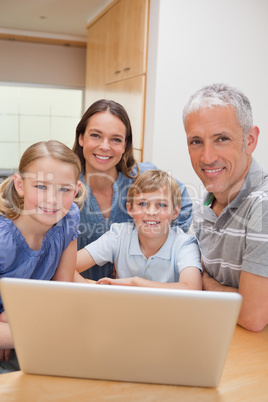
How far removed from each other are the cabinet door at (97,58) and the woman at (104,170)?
2628mm

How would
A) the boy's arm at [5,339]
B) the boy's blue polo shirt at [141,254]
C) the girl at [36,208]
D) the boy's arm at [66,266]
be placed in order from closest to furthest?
the boy's arm at [5,339] → the girl at [36,208] → the boy's arm at [66,266] → the boy's blue polo shirt at [141,254]

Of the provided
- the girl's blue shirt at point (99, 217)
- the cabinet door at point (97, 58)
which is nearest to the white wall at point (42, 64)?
the cabinet door at point (97, 58)

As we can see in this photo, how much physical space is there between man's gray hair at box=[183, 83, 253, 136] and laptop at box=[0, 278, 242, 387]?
2.38 ft

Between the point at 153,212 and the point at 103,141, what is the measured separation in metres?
0.51

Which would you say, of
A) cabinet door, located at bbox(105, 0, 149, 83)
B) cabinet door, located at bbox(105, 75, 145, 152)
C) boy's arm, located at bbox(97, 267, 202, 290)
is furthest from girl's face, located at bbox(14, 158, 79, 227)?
cabinet door, located at bbox(105, 0, 149, 83)

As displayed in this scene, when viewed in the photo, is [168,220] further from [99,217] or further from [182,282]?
[99,217]

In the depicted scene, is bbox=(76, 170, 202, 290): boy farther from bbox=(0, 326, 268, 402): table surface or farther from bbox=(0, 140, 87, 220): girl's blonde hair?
bbox=(0, 326, 268, 402): table surface

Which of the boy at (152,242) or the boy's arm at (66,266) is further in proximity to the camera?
the boy at (152,242)

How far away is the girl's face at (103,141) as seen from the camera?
1.90 meters

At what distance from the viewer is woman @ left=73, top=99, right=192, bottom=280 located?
1902 mm

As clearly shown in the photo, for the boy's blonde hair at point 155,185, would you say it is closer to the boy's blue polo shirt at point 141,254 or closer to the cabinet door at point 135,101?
the boy's blue polo shirt at point 141,254

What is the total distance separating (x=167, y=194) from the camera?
5.25 ft

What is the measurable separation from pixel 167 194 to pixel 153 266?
0.94 ft

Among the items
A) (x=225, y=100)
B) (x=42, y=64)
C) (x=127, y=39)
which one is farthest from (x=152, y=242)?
(x=42, y=64)
